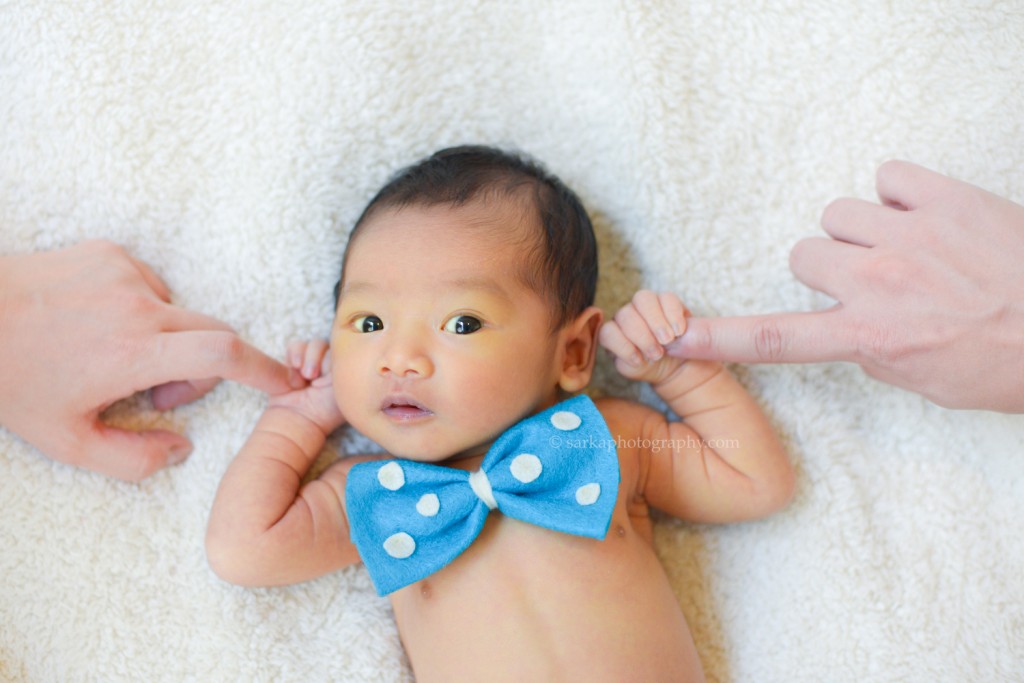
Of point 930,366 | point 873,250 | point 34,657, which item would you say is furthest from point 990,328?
point 34,657

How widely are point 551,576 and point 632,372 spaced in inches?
16.2

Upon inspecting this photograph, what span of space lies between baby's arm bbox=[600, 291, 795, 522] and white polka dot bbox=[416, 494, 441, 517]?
0.43m

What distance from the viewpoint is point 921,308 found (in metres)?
1.51

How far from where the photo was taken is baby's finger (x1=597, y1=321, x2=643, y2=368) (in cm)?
167

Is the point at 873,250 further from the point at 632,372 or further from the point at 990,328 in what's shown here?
the point at 632,372

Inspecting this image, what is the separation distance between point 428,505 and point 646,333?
50 cm

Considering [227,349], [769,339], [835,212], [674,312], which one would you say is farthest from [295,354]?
[835,212]

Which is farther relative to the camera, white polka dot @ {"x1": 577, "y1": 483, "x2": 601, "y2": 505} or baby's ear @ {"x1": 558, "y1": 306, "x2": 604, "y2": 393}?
baby's ear @ {"x1": 558, "y1": 306, "x2": 604, "y2": 393}

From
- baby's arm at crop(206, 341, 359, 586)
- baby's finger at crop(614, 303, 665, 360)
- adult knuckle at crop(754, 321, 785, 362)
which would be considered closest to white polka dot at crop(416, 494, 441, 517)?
baby's arm at crop(206, 341, 359, 586)

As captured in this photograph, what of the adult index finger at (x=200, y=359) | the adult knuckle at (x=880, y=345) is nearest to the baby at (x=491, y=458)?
the adult index finger at (x=200, y=359)

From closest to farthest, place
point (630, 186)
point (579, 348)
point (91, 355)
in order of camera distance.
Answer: point (91, 355), point (579, 348), point (630, 186)

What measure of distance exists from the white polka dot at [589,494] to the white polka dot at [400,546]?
0.29 metres

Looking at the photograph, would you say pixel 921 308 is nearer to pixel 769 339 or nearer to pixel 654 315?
pixel 769 339

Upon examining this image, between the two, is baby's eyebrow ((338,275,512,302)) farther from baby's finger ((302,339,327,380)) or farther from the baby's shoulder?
the baby's shoulder
